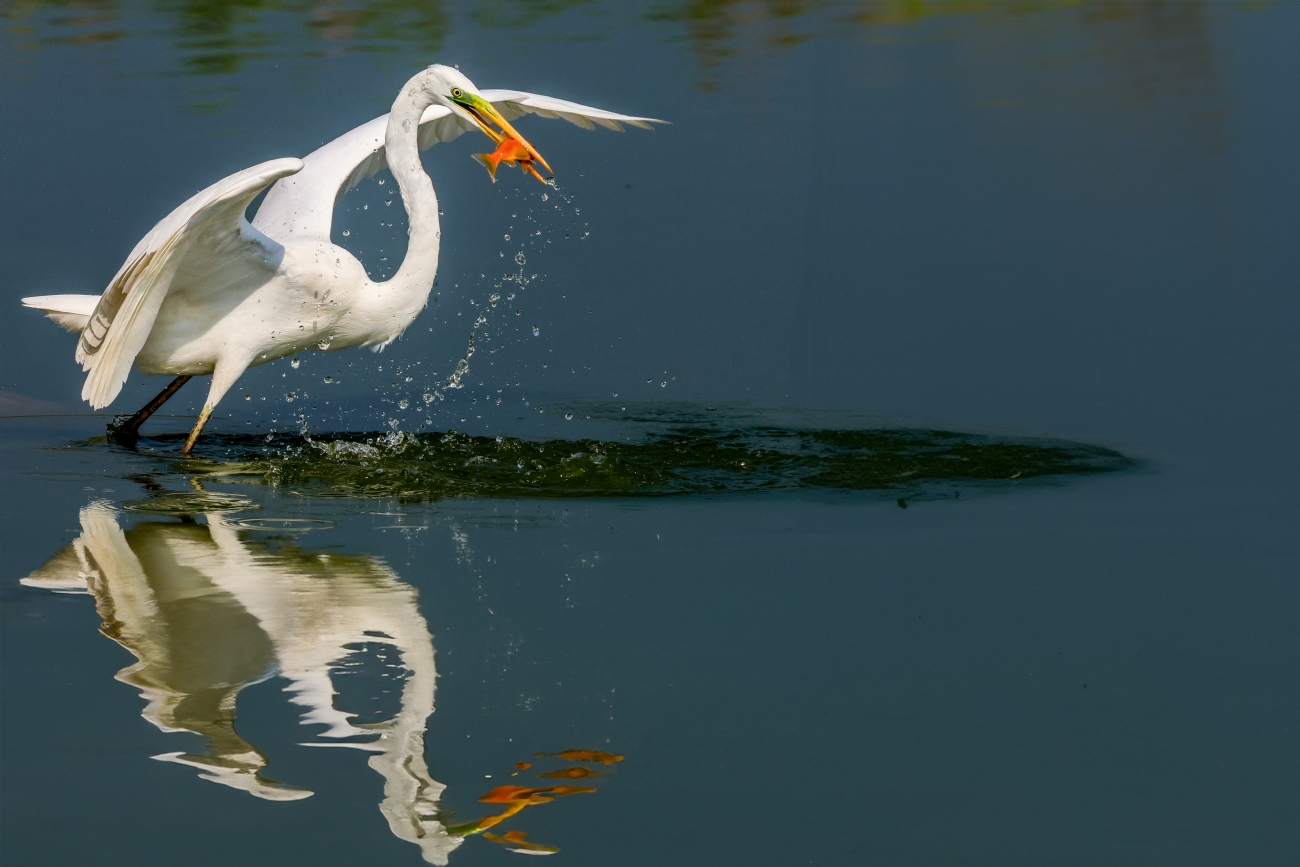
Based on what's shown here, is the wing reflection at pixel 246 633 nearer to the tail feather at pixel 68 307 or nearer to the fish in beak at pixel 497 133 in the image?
the tail feather at pixel 68 307

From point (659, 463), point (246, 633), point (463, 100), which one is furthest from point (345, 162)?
point (246, 633)

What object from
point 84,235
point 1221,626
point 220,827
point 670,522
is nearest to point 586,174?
point 84,235

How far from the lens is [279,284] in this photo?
23.0ft

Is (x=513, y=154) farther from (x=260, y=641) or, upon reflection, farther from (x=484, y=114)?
(x=260, y=641)

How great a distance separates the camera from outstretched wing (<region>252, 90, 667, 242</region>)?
291 inches

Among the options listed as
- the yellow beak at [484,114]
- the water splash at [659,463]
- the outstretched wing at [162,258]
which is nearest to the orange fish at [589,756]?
the water splash at [659,463]

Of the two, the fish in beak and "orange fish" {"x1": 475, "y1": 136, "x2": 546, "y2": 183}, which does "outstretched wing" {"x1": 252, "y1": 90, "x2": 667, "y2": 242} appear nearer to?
the fish in beak

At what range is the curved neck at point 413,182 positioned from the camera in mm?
6844

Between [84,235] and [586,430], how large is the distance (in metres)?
4.19

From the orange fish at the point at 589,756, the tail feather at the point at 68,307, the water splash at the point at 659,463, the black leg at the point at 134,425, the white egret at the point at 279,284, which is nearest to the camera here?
the orange fish at the point at 589,756

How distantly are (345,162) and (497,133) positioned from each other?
1.30 meters

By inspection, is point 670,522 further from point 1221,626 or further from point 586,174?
point 586,174

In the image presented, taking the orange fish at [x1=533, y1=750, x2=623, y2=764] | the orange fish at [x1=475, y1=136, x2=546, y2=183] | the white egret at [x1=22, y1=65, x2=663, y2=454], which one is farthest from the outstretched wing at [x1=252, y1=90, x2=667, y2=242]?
the orange fish at [x1=533, y1=750, x2=623, y2=764]

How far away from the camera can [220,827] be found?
3.34 m
